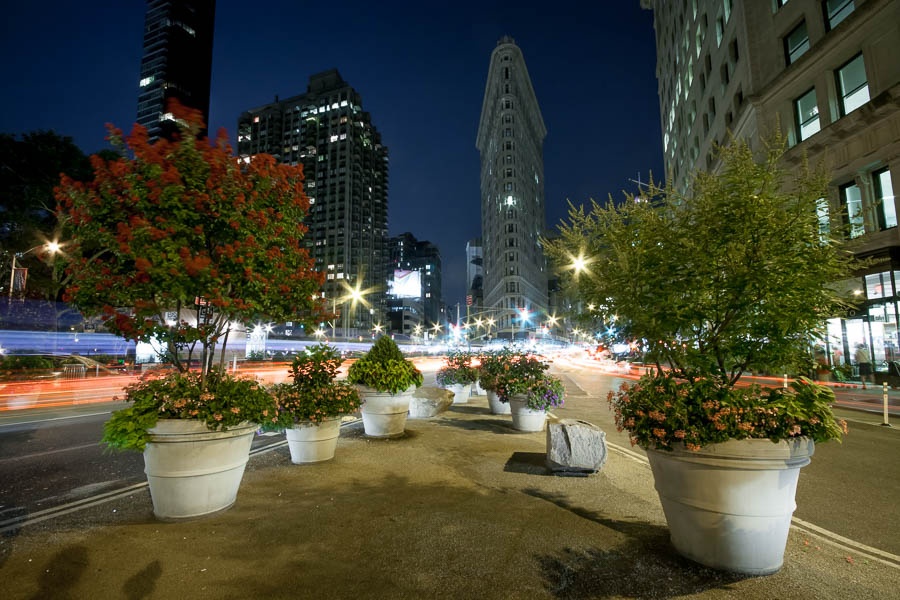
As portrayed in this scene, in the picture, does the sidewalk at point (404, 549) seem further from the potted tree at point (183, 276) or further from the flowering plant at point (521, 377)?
the flowering plant at point (521, 377)

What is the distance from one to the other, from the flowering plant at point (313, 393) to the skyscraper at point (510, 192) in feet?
314

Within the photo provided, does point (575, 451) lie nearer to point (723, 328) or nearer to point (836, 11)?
point (723, 328)

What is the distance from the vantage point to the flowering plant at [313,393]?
6.89 m

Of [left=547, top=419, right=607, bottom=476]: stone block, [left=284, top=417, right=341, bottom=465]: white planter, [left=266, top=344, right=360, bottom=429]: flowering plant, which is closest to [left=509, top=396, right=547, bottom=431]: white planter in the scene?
[left=547, top=419, right=607, bottom=476]: stone block

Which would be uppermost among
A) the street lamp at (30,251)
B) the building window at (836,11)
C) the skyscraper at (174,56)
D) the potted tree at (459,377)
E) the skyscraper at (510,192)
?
the skyscraper at (174,56)

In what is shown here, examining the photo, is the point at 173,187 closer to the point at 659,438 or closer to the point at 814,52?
the point at 659,438

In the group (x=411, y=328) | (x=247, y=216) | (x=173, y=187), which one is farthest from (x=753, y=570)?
(x=411, y=328)

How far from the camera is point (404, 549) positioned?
4102 mm

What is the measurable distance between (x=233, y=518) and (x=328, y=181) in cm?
15328

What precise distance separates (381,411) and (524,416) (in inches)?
124

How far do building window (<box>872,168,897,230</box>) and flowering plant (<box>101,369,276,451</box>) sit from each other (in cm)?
2479

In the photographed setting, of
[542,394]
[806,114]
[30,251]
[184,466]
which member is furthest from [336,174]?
[184,466]

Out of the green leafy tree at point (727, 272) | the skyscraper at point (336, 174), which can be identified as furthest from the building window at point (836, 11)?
the skyscraper at point (336, 174)

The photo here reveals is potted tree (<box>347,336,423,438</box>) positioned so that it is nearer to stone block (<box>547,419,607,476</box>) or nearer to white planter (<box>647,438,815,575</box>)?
stone block (<box>547,419,607,476</box>)
